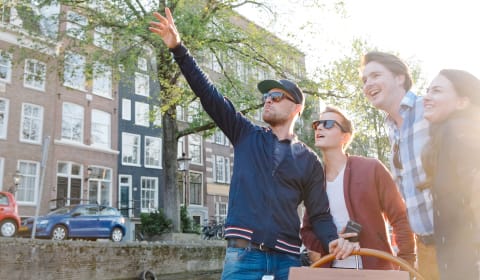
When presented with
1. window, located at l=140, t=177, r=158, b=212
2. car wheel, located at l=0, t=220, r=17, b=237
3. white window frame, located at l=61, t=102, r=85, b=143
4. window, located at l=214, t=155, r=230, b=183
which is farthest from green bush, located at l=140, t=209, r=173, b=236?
window, located at l=214, t=155, r=230, b=183

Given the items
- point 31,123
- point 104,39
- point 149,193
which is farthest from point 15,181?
point 104,39

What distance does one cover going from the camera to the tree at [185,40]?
11508 millimetres

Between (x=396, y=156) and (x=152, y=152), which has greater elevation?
(x=152, y=152)

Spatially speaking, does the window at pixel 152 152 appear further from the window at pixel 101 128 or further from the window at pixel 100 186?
the window at pixel 100 186

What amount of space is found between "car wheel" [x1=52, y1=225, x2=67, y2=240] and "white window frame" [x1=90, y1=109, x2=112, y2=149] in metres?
8.59

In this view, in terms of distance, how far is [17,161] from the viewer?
66.1 ft

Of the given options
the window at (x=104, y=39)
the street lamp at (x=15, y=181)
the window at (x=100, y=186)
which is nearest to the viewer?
the window at (x=104, y=39)

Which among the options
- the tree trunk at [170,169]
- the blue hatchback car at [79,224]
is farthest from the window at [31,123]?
the tree trunk at [170,169]

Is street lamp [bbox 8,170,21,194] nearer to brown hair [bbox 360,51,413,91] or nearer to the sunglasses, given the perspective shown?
brown hair [bbox 360,51,413,91]

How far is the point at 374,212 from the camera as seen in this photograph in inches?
101

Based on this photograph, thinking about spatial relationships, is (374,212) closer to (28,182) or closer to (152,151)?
(28,182)

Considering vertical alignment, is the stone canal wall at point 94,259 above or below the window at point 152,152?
below

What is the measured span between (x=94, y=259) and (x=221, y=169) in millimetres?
24341

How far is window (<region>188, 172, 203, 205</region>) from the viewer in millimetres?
28861
